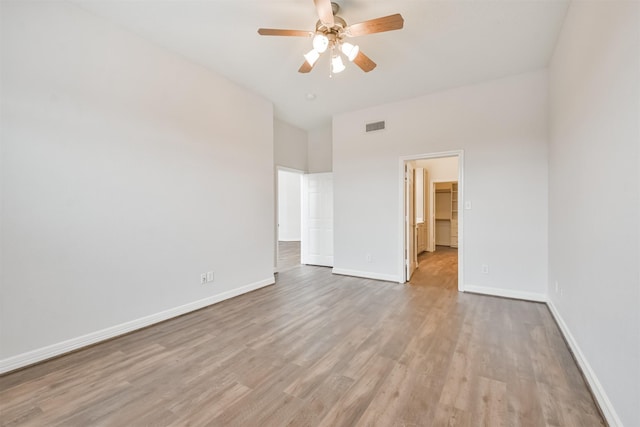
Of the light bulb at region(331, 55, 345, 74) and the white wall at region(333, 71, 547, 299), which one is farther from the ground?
the light bulb at region(331, 55, 345, 74)

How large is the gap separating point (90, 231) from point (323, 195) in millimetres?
4303

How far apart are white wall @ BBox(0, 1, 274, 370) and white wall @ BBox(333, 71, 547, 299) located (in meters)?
2.51

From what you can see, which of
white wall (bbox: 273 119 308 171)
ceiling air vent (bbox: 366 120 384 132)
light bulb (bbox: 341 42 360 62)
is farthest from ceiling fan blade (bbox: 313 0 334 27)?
white wall (bbox: 273 119 308 171)

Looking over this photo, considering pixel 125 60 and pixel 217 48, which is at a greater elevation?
pixel 217 48

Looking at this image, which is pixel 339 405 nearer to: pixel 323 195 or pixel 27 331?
pixel 27 331

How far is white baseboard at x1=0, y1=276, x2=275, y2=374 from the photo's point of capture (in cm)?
211

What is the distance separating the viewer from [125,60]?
2721 millimetres

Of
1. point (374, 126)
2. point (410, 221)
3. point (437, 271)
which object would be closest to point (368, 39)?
point (374, 126)

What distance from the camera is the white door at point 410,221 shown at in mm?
4676

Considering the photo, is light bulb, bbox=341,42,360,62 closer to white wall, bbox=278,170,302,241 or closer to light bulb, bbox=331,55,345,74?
light bulb, bbox=331,55,345,74

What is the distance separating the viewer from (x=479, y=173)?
396 centimetres

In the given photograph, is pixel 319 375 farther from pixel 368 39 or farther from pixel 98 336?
pixel 368 39

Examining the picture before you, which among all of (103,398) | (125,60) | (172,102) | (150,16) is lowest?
(103,398)

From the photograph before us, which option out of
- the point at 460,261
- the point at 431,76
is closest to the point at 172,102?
the point at 431,76
